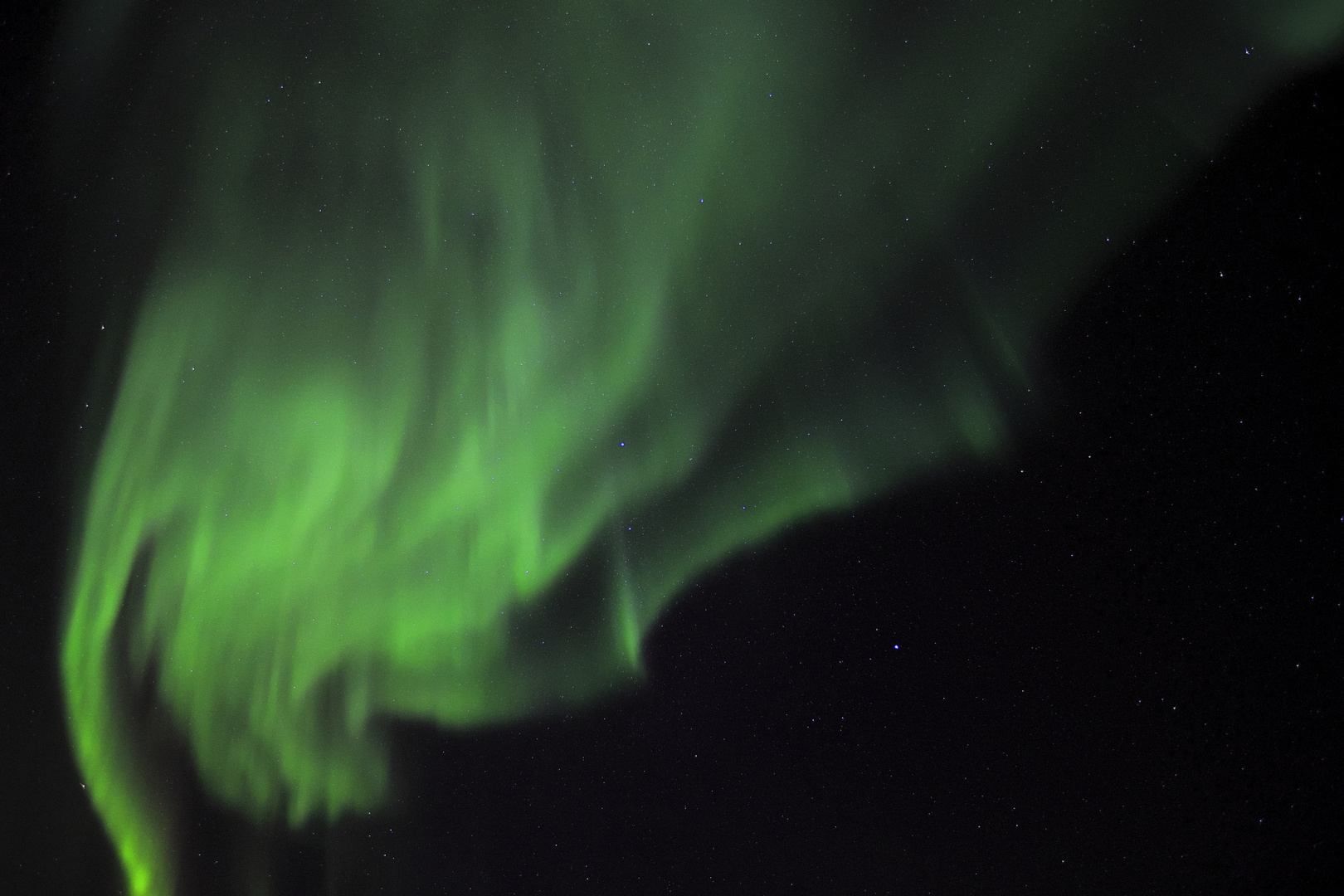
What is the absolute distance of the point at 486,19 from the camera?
3.32 ft

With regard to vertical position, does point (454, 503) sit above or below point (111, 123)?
below

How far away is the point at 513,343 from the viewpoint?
1.02 meters

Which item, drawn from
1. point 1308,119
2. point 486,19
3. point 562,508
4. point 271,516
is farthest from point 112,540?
point 1308,119

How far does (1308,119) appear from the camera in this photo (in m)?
0.83

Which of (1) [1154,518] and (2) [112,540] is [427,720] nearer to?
(2) [112,540]

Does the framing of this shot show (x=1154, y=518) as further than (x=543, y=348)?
No

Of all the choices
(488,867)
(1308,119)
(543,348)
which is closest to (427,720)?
(488,867)

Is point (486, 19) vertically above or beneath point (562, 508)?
above

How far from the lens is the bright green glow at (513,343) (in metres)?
0.91

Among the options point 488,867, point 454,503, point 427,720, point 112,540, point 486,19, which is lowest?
point 488,867

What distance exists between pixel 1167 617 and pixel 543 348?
2.23ft

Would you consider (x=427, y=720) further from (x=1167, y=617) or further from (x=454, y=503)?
(x=1167, y=617)

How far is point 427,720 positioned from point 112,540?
0.44m

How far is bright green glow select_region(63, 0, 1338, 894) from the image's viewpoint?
2.99 feet
